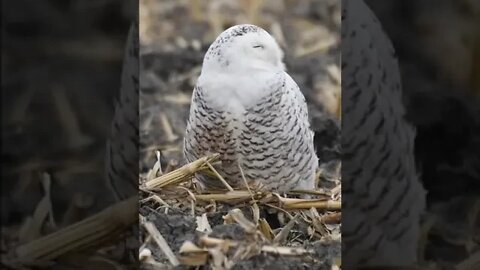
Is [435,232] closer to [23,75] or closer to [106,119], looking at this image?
[106,119]

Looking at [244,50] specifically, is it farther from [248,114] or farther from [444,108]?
[444,108]

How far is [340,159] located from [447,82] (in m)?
0.20

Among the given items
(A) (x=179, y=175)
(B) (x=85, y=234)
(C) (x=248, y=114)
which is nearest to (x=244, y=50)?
(C) (x=248, y=114)

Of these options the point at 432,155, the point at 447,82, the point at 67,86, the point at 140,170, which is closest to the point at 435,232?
the point at 432,155

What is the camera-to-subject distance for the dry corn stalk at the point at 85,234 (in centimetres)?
100

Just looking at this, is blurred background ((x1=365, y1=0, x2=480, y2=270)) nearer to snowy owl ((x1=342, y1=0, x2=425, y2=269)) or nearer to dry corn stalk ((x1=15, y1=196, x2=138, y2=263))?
snowy owl ((x1=342, y1=0, x2=425, y2=269))

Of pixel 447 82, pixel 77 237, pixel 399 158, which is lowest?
pixel 77 237

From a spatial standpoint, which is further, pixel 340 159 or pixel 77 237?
pixel 340 159

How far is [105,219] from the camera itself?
1020mm

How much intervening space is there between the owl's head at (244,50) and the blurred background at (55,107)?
0.15 m

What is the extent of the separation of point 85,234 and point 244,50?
355mm

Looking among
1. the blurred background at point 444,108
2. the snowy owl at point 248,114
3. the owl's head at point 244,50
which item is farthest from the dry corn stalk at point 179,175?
the blurred background at point 444,108

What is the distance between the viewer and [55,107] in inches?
39.0

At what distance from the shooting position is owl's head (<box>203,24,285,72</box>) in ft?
3.52
